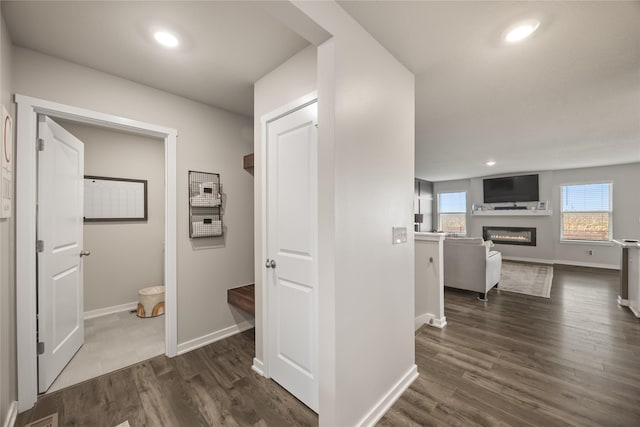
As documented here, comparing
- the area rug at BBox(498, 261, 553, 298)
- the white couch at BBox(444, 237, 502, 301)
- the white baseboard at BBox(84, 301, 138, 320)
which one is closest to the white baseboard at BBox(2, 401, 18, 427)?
the white baseboard at BBox(84, 301, 138, 320)

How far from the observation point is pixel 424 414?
175cm

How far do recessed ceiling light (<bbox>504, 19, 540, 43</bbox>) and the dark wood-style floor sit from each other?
2477 millimetres

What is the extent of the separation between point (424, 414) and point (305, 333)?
937 millimetres

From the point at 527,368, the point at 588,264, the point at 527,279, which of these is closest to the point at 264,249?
the point at 527,368

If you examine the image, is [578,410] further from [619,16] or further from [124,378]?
[124,378]

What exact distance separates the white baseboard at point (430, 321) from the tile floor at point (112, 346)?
2.79m

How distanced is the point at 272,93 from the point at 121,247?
3.16 m

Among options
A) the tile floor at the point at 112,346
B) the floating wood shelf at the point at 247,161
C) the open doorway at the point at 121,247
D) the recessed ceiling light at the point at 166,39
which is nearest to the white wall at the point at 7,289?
the tile floor at the point at 112,346

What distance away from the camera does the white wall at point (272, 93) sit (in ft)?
6.16

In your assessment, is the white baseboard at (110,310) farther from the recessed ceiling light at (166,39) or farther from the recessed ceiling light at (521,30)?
the recessed ceiling light at (521,30)

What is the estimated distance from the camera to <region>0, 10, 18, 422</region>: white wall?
5.03 ft

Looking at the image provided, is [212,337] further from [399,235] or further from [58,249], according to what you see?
[399,235]

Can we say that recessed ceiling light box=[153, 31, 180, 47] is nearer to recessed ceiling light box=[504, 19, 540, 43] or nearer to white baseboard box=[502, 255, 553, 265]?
recessed ceiling light box=[504, 19, 540, 43]

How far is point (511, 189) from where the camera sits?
295 inches
